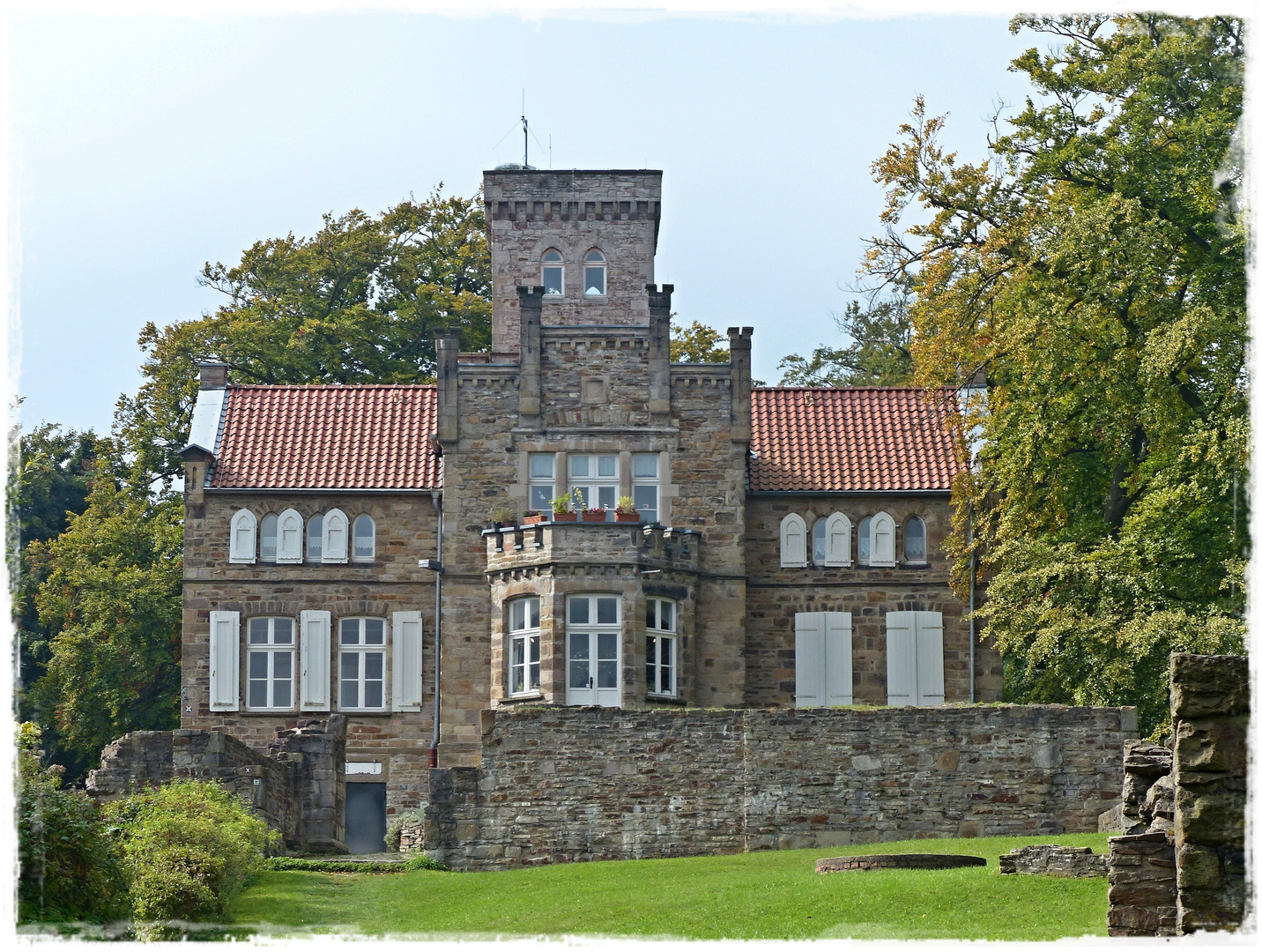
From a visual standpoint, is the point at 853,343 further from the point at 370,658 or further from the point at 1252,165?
the point at 1252,165

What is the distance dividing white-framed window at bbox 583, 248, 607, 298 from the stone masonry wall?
14.1m

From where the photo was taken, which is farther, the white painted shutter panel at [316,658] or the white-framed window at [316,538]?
the white-framed window at [316,538]

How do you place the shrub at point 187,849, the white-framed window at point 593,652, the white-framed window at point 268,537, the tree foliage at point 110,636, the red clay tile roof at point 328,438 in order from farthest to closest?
1. the tree foliage at point 110,636
2. the red clay tile roof at point 328,438
3. the white-framed window at point 268,537
4. the white-framed window at point 593,652
5. the shrub at point 187,849

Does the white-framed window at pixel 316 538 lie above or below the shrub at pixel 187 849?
above

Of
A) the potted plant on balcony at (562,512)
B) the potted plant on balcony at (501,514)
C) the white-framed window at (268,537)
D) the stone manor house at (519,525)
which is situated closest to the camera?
the potted plant on balcony at (562,512)

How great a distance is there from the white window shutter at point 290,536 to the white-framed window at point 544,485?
4569 millimetres

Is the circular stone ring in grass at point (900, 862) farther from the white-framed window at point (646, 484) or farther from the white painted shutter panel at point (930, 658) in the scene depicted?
the white-framed window at point (646, 484)

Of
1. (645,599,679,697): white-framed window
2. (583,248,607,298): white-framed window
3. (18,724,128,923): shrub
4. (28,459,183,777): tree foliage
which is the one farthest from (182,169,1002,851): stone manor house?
(18,724,128,923): shrub

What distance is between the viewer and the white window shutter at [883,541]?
3806cm

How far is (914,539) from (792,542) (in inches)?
89.8

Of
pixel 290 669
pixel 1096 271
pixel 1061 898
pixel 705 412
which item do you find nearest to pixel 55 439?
pixel 290 669

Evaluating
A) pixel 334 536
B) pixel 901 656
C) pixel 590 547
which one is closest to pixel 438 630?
pixel 334 536

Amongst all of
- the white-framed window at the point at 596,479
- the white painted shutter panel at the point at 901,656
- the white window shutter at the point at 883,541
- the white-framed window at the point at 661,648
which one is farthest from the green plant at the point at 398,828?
the white window shutter at the point at 883,541

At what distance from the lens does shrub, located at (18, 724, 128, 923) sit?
1861 cm
